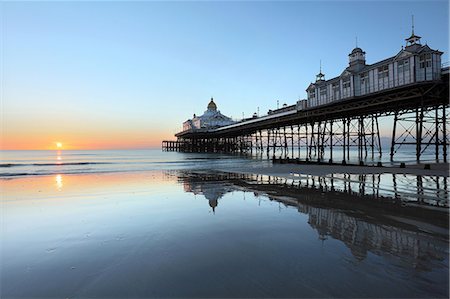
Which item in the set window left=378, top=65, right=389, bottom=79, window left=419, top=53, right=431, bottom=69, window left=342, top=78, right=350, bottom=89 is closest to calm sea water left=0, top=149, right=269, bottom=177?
window left=342, top=78, right=350, bottom=89

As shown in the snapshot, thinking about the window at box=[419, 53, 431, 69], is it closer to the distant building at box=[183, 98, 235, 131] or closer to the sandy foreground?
the sandy foreground

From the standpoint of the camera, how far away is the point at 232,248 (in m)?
5.41

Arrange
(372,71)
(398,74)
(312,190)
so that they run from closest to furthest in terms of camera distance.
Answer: (312,190), (398,74), (372,71)

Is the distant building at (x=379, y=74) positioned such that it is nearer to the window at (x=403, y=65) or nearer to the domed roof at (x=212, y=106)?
the window at (x=403, y=65)

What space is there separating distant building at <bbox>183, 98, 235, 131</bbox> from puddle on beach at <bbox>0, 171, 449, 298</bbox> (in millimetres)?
89271

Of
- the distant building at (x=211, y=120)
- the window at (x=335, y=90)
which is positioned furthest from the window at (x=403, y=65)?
the distant building at (x=211, y=120)

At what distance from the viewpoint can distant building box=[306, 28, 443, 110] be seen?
2231 cm

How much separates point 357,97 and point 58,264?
31186mm

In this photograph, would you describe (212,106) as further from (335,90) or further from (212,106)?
(335,90)

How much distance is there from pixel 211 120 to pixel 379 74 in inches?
3183

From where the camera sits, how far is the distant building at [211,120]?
Answer: 10231cm

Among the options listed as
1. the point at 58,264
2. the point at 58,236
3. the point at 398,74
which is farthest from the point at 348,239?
the point at 398,74

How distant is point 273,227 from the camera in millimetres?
6844

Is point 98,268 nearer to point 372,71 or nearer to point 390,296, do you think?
point 390,296
